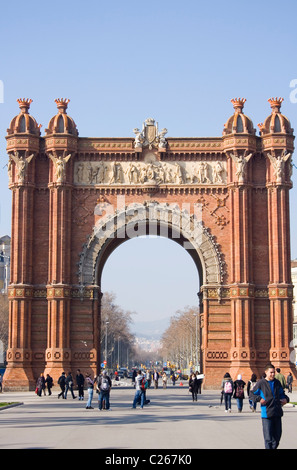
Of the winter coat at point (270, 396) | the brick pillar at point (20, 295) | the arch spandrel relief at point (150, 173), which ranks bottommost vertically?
the winter coat at point (270, 396)

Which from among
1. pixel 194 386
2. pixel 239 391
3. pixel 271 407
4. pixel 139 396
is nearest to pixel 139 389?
pixel 139 396

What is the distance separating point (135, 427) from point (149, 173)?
29780 millimetres

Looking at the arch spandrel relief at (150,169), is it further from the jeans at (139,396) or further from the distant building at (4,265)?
the distant building at (4,265)

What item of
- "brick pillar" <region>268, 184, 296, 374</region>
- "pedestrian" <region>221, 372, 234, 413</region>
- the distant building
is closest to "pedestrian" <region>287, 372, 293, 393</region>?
"brick pillar" <region>268, 184, 296, 374</region>

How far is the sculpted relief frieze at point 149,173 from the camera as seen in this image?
5359 cm

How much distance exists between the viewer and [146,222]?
5381 cm

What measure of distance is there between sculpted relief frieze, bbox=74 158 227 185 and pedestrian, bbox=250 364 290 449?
36748mm

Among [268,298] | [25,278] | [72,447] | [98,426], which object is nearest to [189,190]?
[268,298]

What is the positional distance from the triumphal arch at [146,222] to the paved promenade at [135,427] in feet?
43.5

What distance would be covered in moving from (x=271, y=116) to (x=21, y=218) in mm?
16719

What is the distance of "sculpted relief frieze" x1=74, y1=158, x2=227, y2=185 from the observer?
176 ft

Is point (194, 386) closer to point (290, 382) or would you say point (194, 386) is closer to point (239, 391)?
point (239, 391)

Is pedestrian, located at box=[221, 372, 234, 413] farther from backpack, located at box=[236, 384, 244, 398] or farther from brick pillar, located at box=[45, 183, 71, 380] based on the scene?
brick pillar, located at box=[45, 183, 71, 380]

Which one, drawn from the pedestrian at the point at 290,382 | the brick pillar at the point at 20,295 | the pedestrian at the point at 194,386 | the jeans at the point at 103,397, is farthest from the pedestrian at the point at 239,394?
the brick pillar at the point at 20,295
